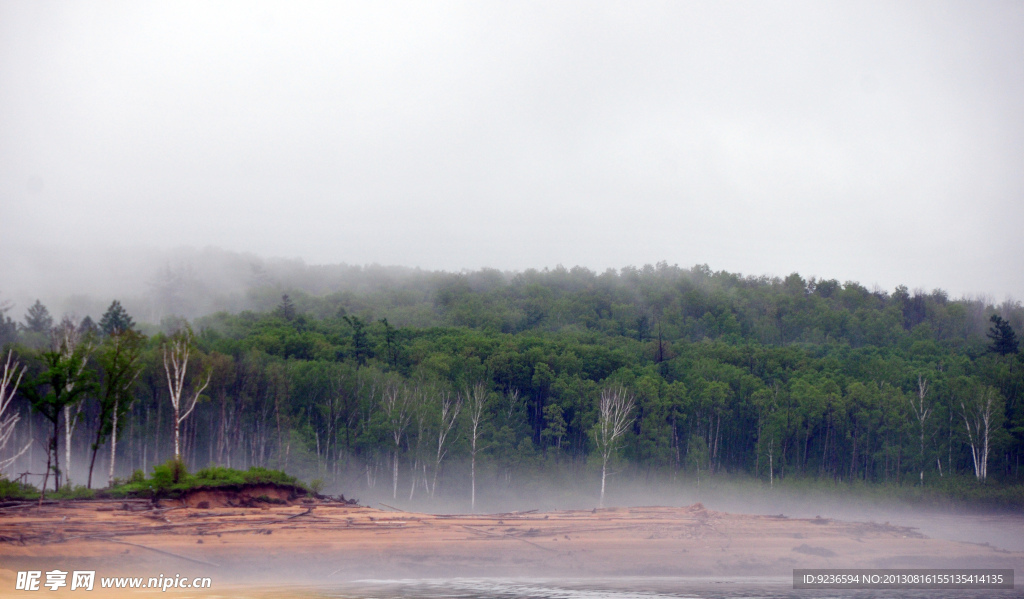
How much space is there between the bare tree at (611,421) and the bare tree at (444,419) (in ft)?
37.5

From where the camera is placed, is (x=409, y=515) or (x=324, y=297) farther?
(x=324, y=297)

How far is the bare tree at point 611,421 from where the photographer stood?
54.1 metres

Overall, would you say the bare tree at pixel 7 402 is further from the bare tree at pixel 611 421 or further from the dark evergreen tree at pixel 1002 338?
the dark evergreen tree at pixel 1002 338

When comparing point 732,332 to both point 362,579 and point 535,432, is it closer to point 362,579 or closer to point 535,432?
point 535,432

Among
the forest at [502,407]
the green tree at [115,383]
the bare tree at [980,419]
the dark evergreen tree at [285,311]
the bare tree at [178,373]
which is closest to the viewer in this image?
the green tree at [115,383]

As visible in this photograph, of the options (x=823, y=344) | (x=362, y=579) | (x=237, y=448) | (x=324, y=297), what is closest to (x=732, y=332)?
(x=823, y=344)

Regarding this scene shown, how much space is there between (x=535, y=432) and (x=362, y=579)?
38.1 metres

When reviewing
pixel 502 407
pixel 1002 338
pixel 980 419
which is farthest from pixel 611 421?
→ pixel 1002 338

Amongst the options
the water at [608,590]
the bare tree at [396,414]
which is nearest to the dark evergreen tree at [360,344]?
the bare tree at [396,414]

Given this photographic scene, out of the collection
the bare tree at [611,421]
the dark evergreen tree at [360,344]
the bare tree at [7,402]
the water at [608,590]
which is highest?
the dark evergreen tree at [360,344]

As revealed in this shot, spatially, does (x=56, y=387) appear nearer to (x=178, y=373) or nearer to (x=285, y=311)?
(x=178, y=373)

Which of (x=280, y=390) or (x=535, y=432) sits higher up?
(x=280, y=390)

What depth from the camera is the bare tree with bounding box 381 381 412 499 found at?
54.4 m

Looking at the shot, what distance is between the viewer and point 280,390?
5619 centimetres
